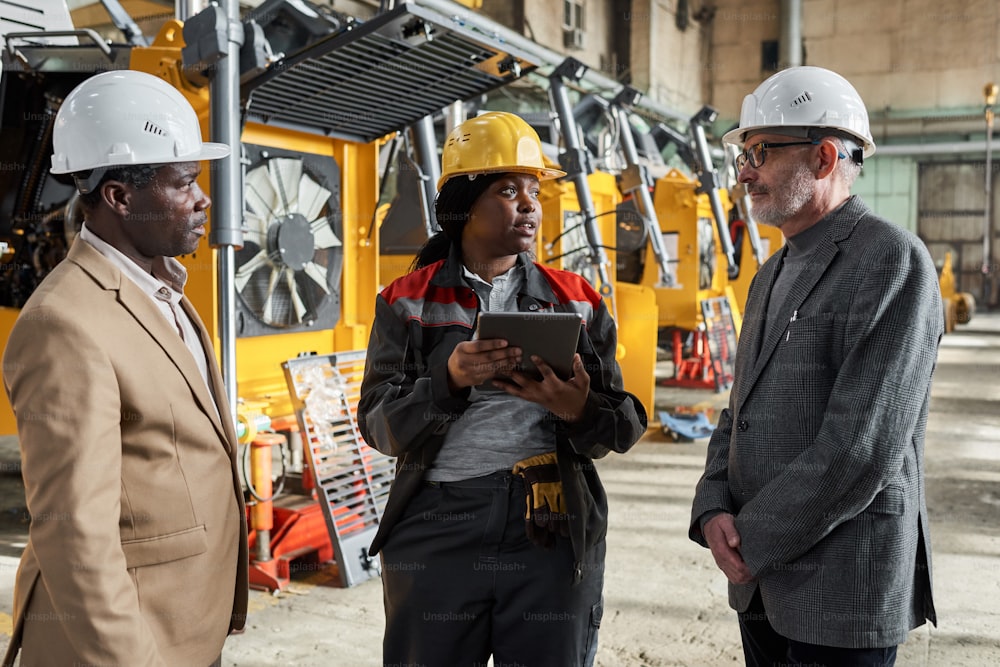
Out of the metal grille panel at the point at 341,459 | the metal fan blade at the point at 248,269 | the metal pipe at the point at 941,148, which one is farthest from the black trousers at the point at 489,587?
the metal pipe at the point at 941,148

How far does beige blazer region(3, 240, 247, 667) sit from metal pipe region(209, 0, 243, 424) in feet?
4.65

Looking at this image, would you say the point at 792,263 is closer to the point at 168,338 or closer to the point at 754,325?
the point at 754,325

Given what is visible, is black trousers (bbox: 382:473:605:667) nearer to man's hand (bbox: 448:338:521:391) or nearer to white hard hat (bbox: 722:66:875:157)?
man's hand (bbox: 448:338:521:391)

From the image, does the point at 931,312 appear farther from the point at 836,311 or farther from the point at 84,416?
the point at 84,416

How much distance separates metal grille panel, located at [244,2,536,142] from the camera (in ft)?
10.9

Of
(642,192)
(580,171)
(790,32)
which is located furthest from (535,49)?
(790,32)

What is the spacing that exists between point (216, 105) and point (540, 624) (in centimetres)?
213

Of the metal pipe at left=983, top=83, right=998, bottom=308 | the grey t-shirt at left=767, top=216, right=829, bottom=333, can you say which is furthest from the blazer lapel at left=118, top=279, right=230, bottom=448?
the metal pipe at left=983, top=83, right=998, bottom=308

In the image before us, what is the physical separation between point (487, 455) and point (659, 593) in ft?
7.88

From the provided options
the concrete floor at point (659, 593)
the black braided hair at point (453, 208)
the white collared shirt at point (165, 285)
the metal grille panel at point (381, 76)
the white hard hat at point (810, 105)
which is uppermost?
the metal grille panel at point (381, 76)

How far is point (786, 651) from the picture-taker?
1.74m

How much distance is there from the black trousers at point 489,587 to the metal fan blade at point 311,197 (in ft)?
8.65

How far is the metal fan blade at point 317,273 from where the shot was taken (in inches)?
160

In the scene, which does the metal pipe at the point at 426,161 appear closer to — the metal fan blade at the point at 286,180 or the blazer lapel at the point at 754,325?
the metal fan blade at the point at 286,180
